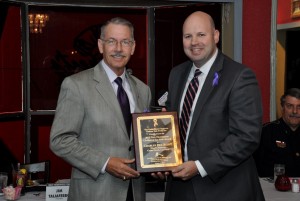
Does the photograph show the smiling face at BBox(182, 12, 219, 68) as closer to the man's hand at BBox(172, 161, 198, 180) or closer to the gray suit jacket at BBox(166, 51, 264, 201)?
the gray suit jacket at BBox(166, 51, 264, 201)

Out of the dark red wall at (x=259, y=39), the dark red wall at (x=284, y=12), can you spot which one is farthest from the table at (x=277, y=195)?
the dark red wall at (x=284, y=12)

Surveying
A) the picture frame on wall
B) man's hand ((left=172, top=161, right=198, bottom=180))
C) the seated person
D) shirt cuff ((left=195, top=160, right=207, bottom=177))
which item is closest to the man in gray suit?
man's hand ((left=172, top=161, right=198, bottom=180))

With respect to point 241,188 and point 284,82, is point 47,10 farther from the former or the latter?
point 241,188

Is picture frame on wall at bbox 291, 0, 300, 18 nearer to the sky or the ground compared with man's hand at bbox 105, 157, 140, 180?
nearer to the sky

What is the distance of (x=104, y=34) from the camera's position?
270 centimetres

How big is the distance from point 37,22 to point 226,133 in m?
4.41

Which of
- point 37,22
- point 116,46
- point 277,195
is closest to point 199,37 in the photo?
point 116,46

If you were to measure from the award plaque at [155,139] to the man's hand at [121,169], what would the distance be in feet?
0.16

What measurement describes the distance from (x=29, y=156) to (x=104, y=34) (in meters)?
3.88

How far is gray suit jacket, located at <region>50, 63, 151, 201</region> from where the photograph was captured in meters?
2.56

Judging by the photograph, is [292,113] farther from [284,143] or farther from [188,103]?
[188,103]

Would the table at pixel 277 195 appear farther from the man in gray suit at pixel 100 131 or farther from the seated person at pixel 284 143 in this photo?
the man in gray suit at pixel 100 131

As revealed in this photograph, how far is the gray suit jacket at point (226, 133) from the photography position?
2.41m

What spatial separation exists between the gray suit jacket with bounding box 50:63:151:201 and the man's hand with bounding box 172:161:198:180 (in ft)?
1.08
